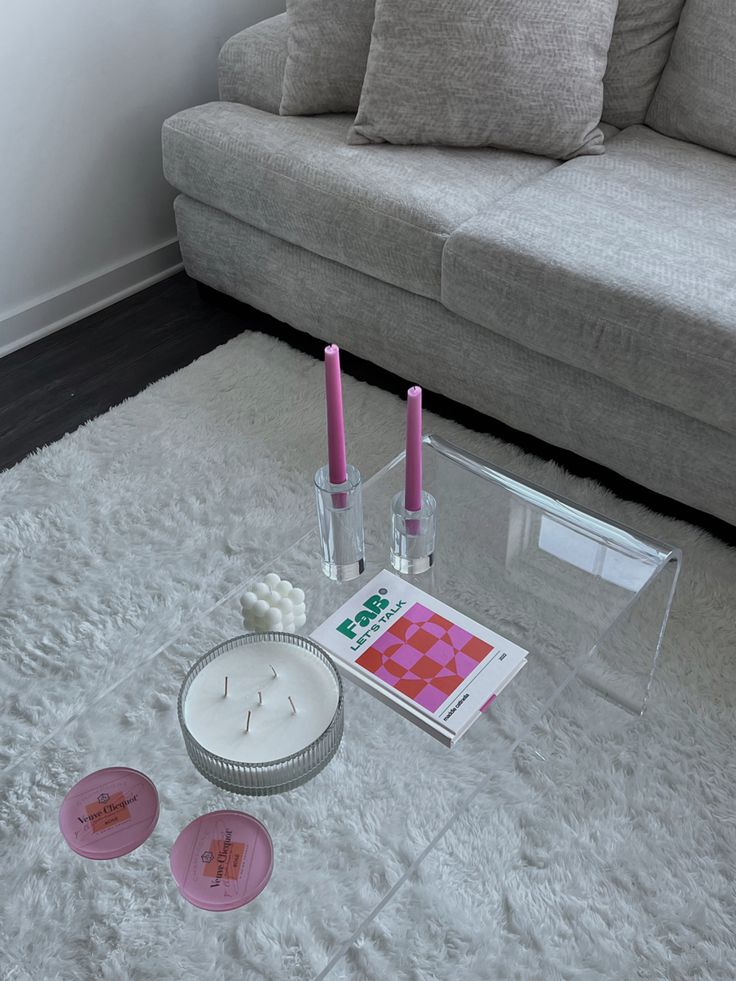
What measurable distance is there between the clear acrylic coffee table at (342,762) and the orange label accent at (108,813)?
4 centimetres

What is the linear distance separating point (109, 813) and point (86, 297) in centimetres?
173

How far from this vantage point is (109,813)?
112cm

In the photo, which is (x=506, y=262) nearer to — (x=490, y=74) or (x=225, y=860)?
(x=490, y=74)

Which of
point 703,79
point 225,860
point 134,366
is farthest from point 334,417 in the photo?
point 703,79

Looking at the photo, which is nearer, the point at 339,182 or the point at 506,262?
the point at 506,262

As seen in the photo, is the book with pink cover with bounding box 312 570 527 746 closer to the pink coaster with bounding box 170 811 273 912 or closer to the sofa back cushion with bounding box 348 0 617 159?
the pink coaster with bounding box 170 811 273 912

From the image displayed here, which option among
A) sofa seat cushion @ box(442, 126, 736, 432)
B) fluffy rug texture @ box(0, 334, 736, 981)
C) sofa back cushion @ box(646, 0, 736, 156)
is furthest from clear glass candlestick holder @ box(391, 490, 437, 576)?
sofa back cushion @ box(646, 0, 736, 156)

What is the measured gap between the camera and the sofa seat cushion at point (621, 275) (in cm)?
161

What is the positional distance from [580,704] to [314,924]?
0.64 metres

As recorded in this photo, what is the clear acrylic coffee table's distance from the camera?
1.07 m

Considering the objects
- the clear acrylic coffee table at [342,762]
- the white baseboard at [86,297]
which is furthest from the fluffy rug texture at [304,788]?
the white baseboard at [86,297]

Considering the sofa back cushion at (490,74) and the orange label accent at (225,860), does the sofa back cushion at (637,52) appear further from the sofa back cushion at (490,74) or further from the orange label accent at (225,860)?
the orange label accent at (225,860)

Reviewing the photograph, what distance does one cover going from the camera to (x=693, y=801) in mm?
1409

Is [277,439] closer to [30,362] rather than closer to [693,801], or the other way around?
[30,362]
